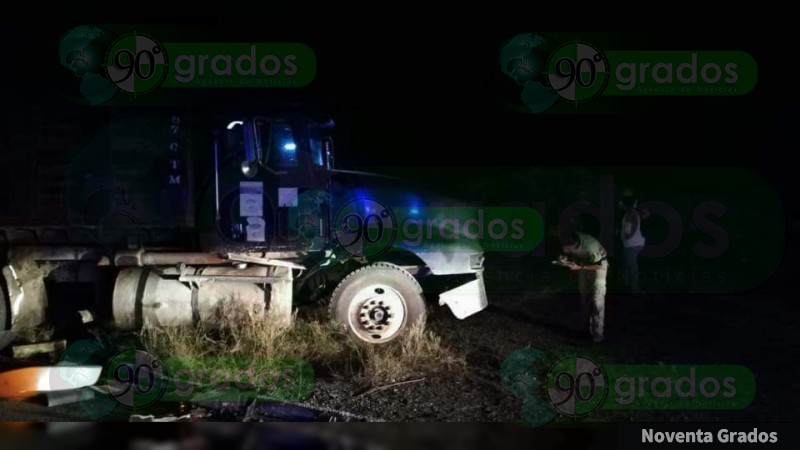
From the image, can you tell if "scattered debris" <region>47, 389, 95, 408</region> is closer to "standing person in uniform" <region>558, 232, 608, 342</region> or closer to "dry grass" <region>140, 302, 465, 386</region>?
"dry grass" <region>140, 302, 465, 386</region>

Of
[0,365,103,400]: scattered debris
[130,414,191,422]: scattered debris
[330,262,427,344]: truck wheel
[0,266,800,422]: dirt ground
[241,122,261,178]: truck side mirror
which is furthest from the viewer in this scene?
[330,262,427,344]: truck wheel

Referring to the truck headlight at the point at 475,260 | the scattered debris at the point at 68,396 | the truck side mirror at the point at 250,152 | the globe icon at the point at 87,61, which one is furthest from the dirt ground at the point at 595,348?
the globe icon at the point at 87,61

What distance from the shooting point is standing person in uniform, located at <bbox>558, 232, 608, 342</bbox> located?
6645mm

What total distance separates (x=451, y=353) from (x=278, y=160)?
2.78 meters

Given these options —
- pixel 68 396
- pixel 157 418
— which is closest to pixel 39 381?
pixel 68 396

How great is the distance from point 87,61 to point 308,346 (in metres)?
4.09

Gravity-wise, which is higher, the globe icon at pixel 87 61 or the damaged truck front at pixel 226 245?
the globe icon at pixel 87 61

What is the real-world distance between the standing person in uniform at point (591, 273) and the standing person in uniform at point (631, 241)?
174cm

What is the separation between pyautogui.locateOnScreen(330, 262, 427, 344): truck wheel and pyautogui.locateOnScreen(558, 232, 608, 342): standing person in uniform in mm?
1795

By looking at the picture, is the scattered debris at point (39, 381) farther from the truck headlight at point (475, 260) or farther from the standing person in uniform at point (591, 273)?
the standing person in uniform at point (591, 273)

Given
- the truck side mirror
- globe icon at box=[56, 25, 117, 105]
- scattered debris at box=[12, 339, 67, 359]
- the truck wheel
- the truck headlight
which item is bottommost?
scattered debris at box=[12, 339, 67, 359]

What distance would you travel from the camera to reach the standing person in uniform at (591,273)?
21.8 feet

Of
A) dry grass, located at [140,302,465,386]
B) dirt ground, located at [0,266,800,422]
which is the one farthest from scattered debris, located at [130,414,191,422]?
dry grass, located at [140,302,465,386]

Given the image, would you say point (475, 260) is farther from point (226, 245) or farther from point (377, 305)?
point (226, 245)
